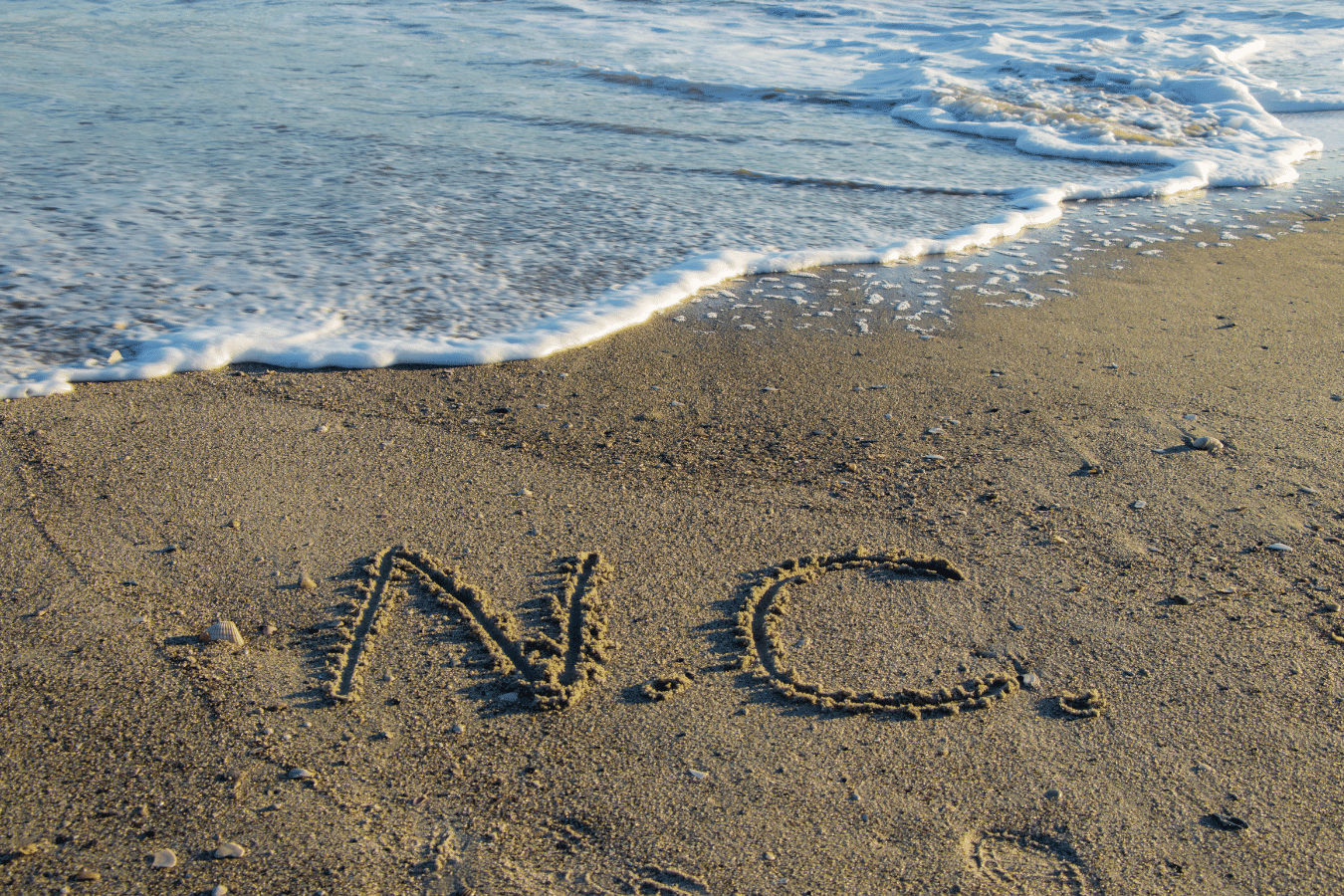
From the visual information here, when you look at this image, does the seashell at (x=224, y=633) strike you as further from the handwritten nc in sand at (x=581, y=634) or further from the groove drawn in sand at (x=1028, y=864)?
the groove drawn in sand at (x=1028, y=864)

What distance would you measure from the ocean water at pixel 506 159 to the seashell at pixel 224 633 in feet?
4.73

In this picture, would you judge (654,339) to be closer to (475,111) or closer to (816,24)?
(475,111)

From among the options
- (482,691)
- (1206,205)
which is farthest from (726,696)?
(1206,205)

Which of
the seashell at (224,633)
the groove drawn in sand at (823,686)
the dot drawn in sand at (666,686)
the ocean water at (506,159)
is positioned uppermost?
the ocean water at (506,159)

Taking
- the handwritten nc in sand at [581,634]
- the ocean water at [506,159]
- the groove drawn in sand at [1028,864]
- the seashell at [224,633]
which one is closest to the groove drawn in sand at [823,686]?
the handwritten nc in sand at [581,634]

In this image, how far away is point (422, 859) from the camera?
151cm

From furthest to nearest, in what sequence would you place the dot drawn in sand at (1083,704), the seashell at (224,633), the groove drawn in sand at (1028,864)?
the seashell at (224,633), the dot drawn in sand at (1083,704), the groove drawn in sand at (1028,864)

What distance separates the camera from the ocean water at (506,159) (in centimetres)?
372

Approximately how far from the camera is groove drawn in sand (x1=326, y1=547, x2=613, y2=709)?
6.28 ft

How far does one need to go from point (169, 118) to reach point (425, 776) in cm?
638

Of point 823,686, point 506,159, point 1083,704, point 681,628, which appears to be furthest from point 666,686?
point 506,159

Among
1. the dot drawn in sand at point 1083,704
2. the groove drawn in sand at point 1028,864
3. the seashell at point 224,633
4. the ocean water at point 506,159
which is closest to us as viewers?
the groove drawn in sand at point 1028,864

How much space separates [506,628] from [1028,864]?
116 centimetres

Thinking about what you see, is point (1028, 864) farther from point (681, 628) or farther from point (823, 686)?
point (681, 628)
